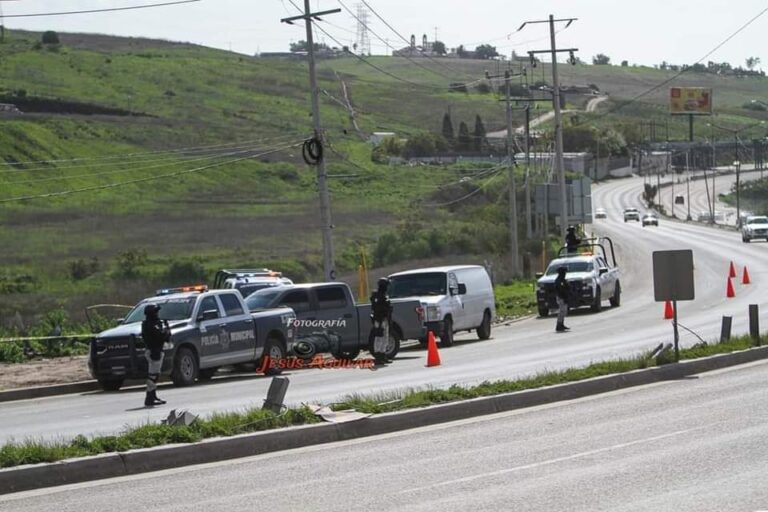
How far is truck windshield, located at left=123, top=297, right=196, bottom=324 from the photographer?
26.9 m

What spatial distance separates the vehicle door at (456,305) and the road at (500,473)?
60.4ft

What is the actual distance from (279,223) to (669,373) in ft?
172

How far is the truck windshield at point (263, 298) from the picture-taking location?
101 ft

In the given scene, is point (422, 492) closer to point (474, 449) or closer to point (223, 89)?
point (474, 449)

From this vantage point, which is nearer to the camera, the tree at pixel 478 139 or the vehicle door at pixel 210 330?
the vehicle door at pixel 210 330

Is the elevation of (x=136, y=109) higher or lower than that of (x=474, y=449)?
higher

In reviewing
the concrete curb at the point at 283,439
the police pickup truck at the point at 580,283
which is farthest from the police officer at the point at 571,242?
the concrete curb at the point at 283,439

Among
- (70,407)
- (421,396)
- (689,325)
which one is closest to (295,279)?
(689,325)

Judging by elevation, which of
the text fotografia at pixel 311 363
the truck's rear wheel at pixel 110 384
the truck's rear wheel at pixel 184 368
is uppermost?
the truck's rear wheel at pixel 184 368

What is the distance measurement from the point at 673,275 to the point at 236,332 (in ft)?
31.5

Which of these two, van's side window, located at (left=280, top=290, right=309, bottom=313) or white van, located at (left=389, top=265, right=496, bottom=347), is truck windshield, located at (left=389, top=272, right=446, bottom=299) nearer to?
white van, located at (left=389, top=265, right=496, bottom=347)

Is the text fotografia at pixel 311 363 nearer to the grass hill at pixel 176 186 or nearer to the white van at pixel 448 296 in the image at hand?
the white van at pixel 448 296

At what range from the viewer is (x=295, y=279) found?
59094 millimetres

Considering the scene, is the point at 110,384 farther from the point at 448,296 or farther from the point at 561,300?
the point at 561,300
